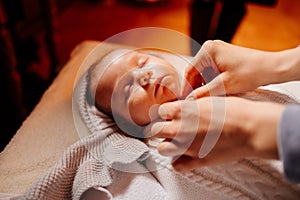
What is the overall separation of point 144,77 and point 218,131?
38cm

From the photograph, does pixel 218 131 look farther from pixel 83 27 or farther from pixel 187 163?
pixel 83 27

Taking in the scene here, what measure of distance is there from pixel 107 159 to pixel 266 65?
0.47 metres

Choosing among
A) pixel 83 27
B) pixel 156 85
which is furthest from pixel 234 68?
pixel 83 27

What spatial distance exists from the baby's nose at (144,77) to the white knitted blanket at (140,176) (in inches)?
6.3

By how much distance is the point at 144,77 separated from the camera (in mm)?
977

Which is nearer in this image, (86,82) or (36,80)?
(86,82)

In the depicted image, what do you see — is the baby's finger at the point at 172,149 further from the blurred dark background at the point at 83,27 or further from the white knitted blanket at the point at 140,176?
the blurred dark background at the point at 83,27

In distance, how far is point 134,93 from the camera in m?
0.97

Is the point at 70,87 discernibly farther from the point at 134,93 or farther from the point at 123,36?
the point at 123,36

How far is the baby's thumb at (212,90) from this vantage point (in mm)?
845

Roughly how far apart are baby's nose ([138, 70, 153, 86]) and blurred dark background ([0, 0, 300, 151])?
379mm

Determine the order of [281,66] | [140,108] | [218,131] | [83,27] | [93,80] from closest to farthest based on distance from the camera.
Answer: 1. [218,131]
2. [281,66]
3. [140,108]
4. [93,80]
5. [83,27]

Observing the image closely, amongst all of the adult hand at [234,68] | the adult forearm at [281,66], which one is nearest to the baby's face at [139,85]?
the adult hand at [234,68]

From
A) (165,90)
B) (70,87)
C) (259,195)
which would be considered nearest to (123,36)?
(70,87)
